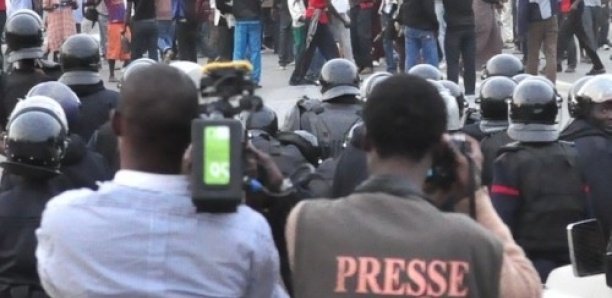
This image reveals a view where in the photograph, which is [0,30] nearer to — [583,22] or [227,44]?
[227,44]

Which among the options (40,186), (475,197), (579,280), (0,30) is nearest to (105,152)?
(40,186)

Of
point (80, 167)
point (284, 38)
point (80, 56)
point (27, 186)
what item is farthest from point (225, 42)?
point (27, 186)

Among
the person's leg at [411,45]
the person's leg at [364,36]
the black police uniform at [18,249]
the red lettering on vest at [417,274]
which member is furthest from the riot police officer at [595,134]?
the person's leg at [364,36]

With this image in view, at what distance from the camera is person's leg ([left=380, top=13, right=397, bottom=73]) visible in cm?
1738

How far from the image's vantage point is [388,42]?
17734 mm

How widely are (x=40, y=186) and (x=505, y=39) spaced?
17836 millimetres

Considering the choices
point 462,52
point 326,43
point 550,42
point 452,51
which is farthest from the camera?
point 326,43

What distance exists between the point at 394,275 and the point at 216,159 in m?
0.50

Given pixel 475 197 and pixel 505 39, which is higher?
pixel 475 197

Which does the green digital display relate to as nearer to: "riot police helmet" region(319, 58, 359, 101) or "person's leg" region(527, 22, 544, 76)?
"riot police helmet" region(319, 58, 359, 101)

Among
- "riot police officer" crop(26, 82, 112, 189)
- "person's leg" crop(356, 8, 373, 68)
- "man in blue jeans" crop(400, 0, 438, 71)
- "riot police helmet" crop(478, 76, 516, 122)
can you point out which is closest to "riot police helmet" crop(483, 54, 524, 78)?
"riot police helmet" crop(478, 76, 516, 122)

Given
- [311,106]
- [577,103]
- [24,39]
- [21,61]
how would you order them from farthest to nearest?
[24,39]
[21,61]
[311,106]
[577,103]

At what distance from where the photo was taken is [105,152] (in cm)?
686

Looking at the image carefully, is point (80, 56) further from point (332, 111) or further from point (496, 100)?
point (496, 100)
